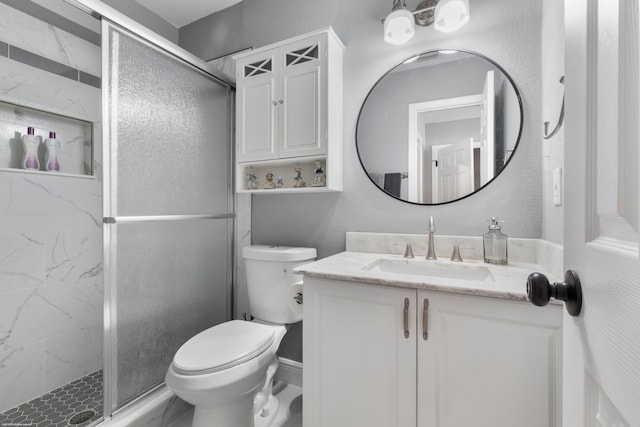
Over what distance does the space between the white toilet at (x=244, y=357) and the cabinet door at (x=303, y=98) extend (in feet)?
2.02

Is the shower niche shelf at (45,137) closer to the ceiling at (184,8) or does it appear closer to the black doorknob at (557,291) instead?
the ceiling at (184,8)

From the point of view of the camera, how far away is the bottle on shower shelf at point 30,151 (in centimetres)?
164

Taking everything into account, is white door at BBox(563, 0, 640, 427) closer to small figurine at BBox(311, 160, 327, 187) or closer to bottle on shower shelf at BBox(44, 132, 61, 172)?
small figurine at BBox(311, 160, 327, 187)

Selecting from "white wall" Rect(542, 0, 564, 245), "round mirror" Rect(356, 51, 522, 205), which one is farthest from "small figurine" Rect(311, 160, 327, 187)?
"white wall" Rect(542, 0, 564, 245)

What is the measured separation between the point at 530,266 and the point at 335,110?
3.98ft

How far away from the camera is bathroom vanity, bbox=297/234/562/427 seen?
0.84m

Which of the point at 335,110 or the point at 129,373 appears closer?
the point at 129,373

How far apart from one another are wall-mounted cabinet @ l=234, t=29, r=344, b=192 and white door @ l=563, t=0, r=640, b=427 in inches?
46.8

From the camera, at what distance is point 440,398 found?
0.94 m

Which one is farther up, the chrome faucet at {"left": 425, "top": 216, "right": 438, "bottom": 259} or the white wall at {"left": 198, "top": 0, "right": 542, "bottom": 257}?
the white wall at {"left": 198, "top": 0, "right": 542, "bottom": 257}

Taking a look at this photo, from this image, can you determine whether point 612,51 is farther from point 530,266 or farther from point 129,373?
point 129,373

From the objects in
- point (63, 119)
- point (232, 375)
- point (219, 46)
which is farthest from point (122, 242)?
point (219, 46)

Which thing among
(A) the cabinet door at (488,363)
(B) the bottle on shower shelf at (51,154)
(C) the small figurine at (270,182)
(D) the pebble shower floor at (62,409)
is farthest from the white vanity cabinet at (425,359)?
(B) the bottle on shower shelf at (51,154)

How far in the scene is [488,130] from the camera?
137cm
